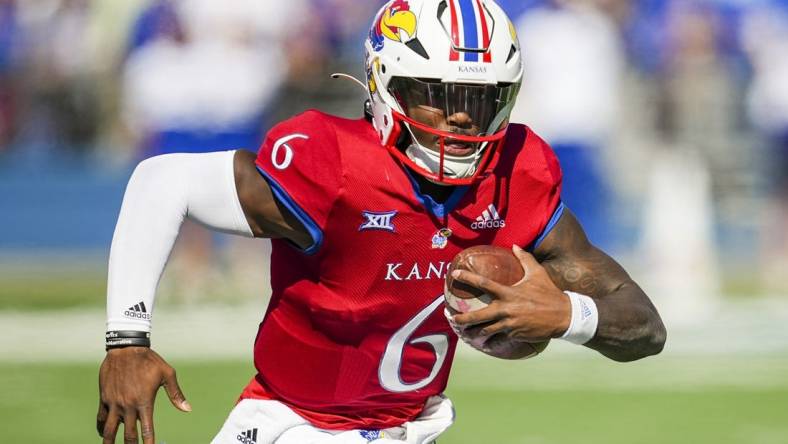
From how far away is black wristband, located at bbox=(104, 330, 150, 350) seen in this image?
3.22 metres

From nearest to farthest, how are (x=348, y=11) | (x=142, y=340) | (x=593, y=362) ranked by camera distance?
1. (x=142, y=340)
2. (x=593, y=362)
3. (x=348, y=11)

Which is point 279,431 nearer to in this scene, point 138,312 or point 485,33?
point 138,312

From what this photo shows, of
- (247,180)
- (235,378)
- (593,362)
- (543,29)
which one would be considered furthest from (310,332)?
(543,29)

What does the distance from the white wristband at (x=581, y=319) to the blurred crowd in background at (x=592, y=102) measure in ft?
23.0

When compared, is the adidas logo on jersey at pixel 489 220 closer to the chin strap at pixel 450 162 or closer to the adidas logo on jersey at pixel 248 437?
the chin strap at pixel 450 162

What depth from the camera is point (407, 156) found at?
346 cm

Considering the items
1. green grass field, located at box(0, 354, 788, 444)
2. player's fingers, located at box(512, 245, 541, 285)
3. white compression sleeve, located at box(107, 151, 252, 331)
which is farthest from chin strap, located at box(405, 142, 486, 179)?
green grass field, located at box(0, 354, 788, 444)

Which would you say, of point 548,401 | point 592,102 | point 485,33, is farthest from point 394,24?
point 592,102

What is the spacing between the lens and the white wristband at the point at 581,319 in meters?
3.29

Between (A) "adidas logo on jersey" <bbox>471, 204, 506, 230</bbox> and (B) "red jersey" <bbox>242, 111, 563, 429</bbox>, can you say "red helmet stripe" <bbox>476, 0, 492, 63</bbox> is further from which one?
(A) "adidas logo on jersey" <bbox>471, 204, 506, 230</bbox>

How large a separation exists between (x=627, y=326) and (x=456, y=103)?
0.74m

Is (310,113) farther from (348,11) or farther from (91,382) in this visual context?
(348,11)

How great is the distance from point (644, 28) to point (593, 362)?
4.04 meters

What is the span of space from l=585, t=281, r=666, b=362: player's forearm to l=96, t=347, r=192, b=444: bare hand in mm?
1086
